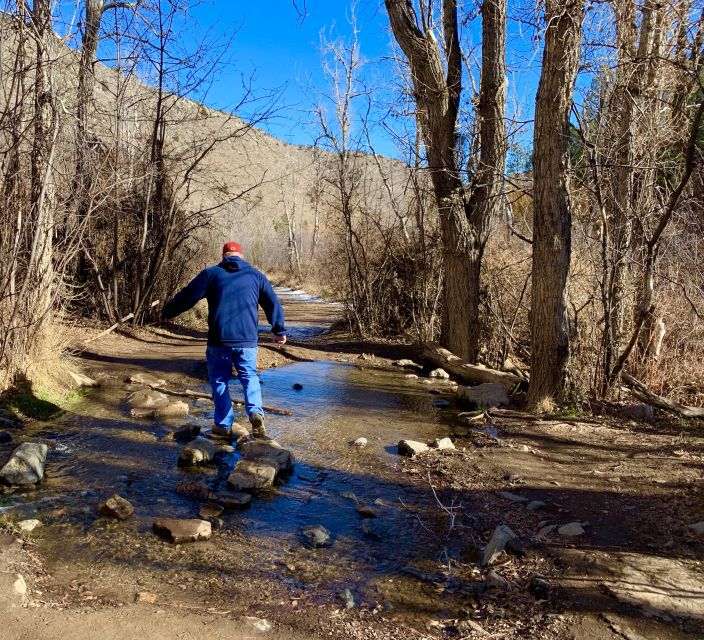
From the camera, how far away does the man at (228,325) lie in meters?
6.36

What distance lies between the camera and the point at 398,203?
1523 centimetres

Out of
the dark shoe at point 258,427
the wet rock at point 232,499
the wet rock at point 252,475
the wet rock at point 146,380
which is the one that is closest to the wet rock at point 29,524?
the wet rock at point 232,499

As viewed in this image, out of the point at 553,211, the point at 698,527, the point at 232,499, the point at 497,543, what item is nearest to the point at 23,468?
the point at 232,499

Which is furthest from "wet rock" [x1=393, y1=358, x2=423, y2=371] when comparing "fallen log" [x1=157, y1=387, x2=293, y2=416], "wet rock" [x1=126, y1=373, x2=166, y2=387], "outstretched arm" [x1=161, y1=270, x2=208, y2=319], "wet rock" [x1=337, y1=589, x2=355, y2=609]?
"wet rock" [x1=337, y1=589, x2=355, y2=609]

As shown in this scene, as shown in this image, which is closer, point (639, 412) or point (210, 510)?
point (210, 510)

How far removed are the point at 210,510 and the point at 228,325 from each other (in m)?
2.25

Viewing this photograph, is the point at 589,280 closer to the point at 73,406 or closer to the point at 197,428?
the point at 197,428

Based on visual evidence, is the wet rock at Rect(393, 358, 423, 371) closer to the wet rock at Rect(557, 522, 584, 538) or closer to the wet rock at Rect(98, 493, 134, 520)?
the wet rock at Rect(557, 522, 584, 538)

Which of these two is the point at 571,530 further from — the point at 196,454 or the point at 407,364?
the point at 407,364

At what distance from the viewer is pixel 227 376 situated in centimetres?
645

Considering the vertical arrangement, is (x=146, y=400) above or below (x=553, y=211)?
below

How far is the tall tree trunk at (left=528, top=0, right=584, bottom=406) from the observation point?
7.39 metres

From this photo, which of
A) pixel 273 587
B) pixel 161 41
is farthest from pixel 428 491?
pixel 161 41

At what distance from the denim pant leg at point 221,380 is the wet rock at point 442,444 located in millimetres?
2266
